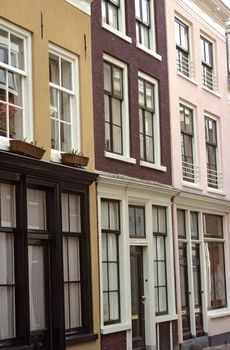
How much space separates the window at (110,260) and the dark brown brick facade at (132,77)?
86 cm

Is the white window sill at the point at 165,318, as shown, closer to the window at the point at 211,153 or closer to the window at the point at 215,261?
the window at the point at 215,261

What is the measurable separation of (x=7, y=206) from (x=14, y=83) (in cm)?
211

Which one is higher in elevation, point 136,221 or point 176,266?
point 136,221

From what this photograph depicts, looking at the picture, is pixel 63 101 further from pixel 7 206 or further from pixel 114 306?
pixel 114 306

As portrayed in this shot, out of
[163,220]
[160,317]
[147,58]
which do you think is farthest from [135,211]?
[147,58]

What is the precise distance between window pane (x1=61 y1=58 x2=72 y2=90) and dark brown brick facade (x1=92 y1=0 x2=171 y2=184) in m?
0.87

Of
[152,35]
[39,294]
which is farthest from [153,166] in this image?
[39,294]

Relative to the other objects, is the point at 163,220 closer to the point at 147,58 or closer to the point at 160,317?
the point at 160,317

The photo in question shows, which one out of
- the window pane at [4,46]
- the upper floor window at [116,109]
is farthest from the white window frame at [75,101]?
the window pane at [4,46]

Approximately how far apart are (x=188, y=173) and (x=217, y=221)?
2589 mm

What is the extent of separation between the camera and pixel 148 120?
16.7 meters

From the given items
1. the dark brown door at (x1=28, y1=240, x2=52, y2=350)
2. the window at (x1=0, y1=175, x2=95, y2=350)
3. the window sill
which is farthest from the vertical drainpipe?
the dark brown door at (x1=28, y1=240, x2=52, y2=350)

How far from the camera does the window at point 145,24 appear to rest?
54.6 feet

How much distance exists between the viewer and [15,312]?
11234mm
